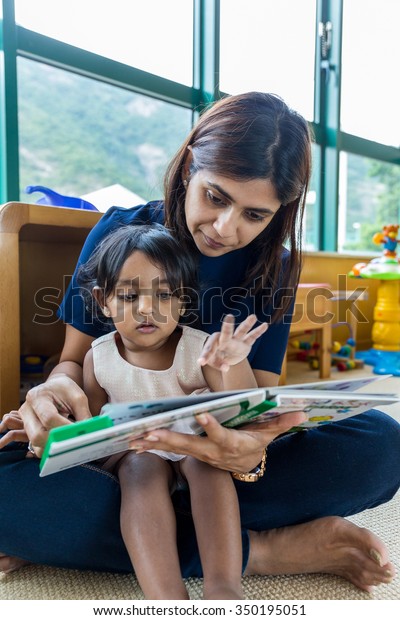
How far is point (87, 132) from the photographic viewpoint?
91.4 inches

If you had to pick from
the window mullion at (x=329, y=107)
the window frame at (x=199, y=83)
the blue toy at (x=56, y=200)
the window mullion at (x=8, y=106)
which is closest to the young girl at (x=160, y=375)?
the blue toy at (x=56, y=200)

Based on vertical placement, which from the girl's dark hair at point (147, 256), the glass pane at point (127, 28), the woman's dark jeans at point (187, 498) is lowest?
the woman's dark jeans at point (187, 498)

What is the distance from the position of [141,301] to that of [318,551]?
0.50 metres

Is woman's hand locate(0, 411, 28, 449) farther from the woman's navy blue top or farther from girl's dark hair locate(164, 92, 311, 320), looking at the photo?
girl's dark hair locate(164, 92, 311, 320)

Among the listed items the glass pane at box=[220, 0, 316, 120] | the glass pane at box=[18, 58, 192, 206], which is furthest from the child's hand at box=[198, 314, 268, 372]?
the glass pane at box=[220, 0, 316, 120]

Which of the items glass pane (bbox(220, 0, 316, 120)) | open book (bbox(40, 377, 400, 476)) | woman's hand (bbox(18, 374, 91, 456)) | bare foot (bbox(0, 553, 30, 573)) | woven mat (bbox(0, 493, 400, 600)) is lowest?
woven mat (bbox(0, 493, 400, 600))

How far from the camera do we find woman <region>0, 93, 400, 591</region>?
0.79m

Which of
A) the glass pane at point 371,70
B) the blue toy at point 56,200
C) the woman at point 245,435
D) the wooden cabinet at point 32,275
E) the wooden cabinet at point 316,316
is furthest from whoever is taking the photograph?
the glass pane at point 371,70

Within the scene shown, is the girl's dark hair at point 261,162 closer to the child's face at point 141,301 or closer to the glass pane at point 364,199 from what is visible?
the child's face at point 141,301

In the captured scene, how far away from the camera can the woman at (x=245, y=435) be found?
Result: 792 millimetres

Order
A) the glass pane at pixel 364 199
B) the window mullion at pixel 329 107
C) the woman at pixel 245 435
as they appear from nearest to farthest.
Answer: the woman at pixel 245 435 → the window mullion at pixel 329 107 → the glass pane at pixel 364 199

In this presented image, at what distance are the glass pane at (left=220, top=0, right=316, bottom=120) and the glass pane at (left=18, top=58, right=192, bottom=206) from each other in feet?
1.58

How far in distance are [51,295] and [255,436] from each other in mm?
1503

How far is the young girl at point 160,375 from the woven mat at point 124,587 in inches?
5.0
